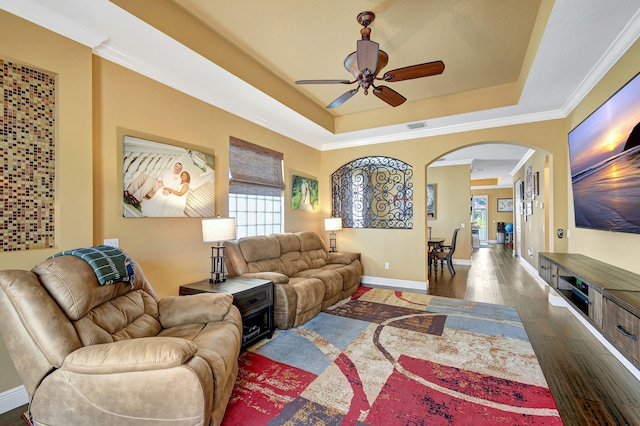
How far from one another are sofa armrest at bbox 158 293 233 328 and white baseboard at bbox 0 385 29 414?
1.00 m

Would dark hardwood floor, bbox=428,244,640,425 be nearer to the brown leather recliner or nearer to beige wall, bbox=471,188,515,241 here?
the brown leather recliner

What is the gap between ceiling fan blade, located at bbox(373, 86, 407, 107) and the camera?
2980 mm

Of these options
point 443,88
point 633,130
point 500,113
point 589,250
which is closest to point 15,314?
point 633,130

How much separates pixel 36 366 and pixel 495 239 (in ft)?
51.7

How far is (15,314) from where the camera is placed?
1.44 m

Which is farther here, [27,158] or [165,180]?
[165,180]

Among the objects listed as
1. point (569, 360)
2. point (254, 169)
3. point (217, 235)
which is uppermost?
point (254, 169)

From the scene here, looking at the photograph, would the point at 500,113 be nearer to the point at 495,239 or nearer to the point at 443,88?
the point at 443,88

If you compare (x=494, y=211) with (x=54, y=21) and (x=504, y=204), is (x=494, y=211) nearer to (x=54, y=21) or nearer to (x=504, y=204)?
(x=504, y=204)

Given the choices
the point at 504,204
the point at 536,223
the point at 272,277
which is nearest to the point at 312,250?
the point at 272,277

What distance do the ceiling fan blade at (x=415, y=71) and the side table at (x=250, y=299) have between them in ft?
7.95

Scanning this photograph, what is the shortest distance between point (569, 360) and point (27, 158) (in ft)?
15.6

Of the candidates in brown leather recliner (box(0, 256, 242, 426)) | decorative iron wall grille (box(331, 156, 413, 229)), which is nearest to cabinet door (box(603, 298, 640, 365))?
brown leather recliner (box(0, 256, 242, 426))

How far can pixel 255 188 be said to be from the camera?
13.9 feet
